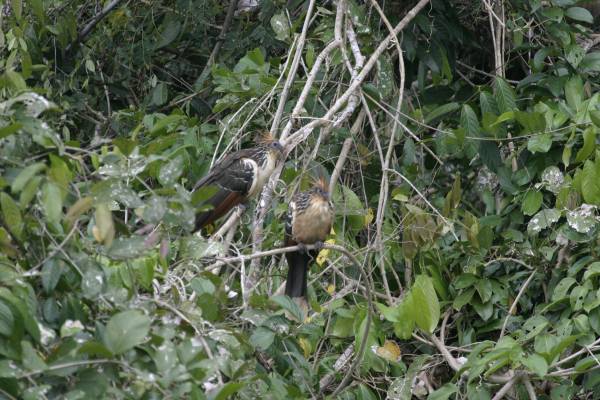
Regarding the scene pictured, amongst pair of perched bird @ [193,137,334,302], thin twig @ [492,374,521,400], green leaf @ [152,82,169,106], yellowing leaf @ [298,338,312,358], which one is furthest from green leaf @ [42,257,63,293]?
green leaf @ [152,82,169,106]

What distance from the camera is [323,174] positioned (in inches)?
212

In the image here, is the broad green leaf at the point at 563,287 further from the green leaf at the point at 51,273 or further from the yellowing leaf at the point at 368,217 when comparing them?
the green leaf at the point at 51,273

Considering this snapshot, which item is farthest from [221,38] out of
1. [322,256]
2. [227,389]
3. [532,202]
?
[227,389]

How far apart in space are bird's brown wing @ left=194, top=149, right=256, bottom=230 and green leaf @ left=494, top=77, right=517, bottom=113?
4.24 ft

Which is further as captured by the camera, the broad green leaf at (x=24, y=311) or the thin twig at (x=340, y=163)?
the thin twig at (x=340, y=163)

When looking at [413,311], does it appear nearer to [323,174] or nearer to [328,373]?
[328,373]

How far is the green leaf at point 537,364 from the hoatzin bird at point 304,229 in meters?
1.09

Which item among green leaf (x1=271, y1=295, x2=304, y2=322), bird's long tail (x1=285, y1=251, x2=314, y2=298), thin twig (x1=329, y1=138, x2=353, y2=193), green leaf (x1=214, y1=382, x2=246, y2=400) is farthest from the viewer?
thin twig (x1=329, y1=138, x2=353, y2=193)

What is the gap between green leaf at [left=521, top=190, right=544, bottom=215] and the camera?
518 cm

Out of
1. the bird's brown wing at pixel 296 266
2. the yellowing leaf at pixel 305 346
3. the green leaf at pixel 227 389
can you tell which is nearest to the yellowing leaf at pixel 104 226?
the green leaf at pixel 227 389

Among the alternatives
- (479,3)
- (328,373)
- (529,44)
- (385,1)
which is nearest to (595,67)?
(529,44)

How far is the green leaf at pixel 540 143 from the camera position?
16.8ft

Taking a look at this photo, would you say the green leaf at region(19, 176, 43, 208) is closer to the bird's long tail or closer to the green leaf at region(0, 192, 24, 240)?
the green leaf at region(0, 192, 24, 240)

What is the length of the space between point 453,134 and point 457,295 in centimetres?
80
